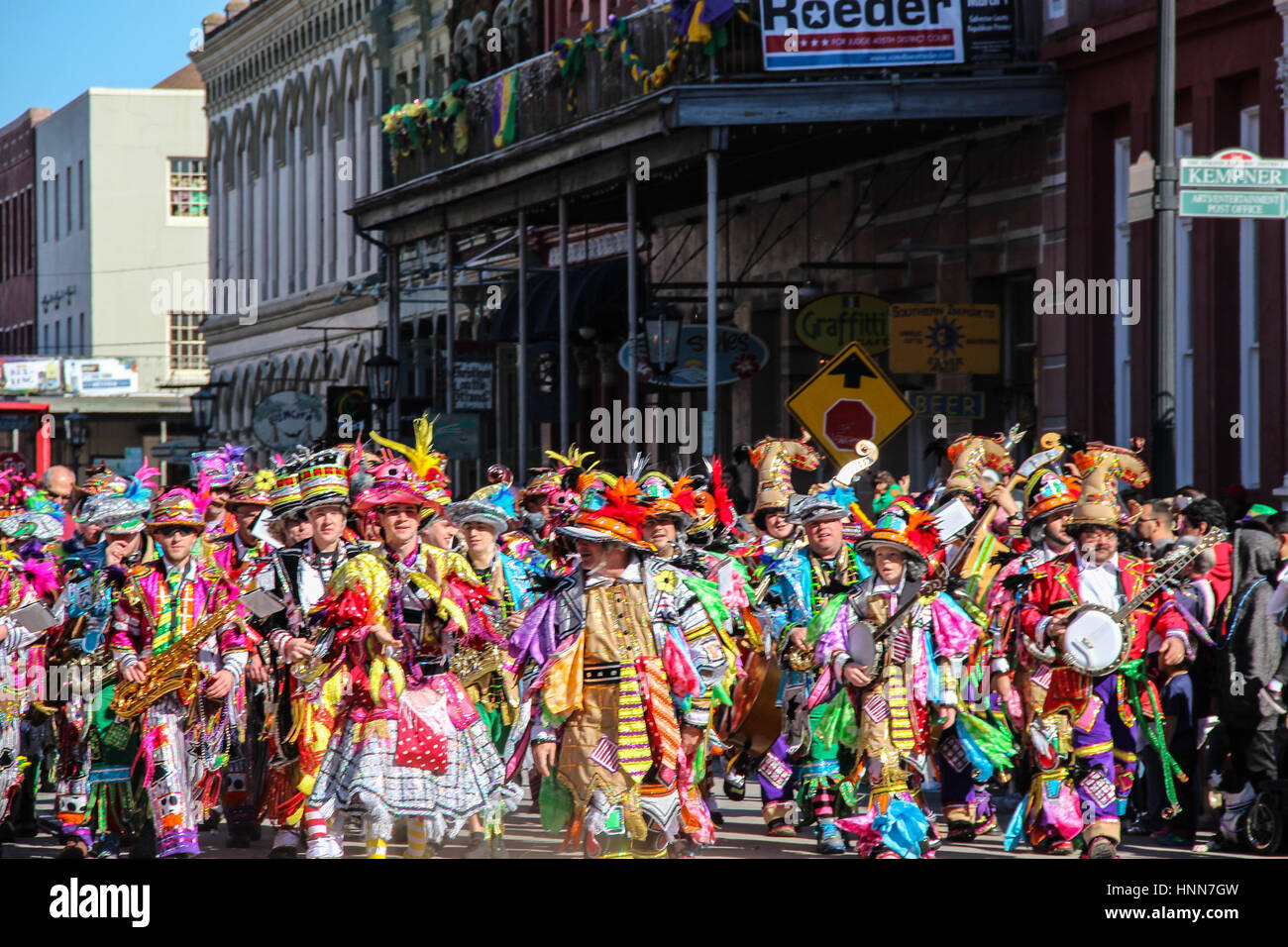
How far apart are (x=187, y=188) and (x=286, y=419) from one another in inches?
1417

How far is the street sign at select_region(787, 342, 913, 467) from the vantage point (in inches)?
656

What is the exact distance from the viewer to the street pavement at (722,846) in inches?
450

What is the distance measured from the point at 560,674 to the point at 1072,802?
2.59 meters

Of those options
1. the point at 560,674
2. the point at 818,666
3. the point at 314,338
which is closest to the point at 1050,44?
the point at 818,666

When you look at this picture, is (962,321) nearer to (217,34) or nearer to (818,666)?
(818,666)

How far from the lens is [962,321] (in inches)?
832

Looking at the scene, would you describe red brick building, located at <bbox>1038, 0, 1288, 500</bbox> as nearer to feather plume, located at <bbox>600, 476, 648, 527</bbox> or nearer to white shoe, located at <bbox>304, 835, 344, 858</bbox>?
feather plume, located at <bbox>600, 476, 648, 527</bbox>

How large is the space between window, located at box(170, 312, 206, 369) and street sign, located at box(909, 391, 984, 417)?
1993 inches

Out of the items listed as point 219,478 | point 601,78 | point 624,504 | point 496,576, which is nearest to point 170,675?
point 624,504

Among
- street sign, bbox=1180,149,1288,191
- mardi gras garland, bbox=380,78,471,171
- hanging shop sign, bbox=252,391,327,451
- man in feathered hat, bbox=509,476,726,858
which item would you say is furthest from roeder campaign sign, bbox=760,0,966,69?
hanging shop sign, bbox=252,391,327,451

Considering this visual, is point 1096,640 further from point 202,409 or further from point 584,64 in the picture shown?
point 202,409

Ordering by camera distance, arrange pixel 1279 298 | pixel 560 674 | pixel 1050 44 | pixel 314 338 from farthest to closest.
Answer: pixel 314 338, pixel 1050 44, pixel 1279 298, pixel 560 674

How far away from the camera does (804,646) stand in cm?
1177

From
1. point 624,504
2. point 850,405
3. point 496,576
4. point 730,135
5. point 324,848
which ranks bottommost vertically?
point 324,848
